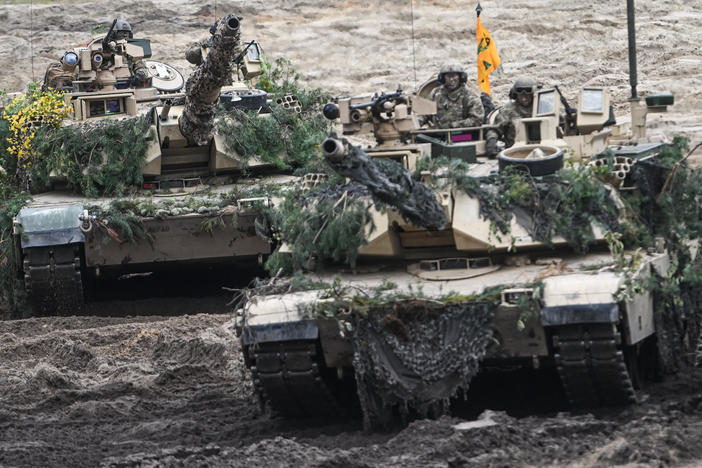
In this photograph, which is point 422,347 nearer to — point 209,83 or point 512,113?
point 512,113

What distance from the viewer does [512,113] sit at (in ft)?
47.8

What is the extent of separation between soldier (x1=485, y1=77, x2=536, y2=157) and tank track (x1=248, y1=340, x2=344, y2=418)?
10.9 feet

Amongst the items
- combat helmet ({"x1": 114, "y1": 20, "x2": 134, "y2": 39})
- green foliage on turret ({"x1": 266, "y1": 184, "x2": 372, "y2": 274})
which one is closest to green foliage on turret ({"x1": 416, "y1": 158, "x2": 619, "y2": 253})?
green foliage on turret ({"x1": 266, "y1": 184, "x2": 372, "y2": 274})

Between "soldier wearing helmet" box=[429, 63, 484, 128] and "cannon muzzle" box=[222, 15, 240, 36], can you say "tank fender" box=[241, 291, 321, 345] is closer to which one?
"cannon muzzle" box=[222, 15, 240, 36]

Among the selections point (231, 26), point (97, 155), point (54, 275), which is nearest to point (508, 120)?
point (231, 26)

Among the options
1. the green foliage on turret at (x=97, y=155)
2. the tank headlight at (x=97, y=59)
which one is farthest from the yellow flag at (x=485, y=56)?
the green foliage on turret at (x=97, y=155)

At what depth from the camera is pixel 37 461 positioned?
37.1 feet

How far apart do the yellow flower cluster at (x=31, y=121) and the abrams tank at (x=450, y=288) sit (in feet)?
21.3

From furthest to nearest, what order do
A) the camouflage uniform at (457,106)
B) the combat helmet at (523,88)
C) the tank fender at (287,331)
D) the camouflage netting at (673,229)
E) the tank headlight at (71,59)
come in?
the tank headlight at (71,59) → the camouflage uniform at (457,106) → the combat helmet at (523,88) → the camouflage netting at (673,229) → the tank fender at (287,331)

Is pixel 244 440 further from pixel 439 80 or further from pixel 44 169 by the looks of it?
pixel 44 169

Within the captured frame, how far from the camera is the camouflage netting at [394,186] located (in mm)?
11008

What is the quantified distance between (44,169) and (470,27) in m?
13.4

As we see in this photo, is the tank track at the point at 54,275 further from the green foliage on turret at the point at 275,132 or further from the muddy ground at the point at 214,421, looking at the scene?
the green foliage on turret at the point at 275,132

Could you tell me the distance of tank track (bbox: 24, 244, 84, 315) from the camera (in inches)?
674
